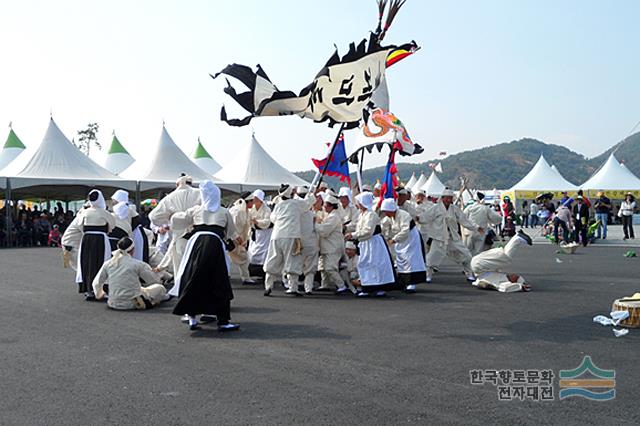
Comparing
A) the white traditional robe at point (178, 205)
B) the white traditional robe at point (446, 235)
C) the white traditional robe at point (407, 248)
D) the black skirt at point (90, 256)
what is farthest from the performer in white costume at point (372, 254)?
the black skirt at point (90, 256)

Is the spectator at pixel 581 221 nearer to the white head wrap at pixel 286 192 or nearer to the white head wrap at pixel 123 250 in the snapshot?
the white head wrap at pixel 286 192

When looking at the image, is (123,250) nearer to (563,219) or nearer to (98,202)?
(98,202)

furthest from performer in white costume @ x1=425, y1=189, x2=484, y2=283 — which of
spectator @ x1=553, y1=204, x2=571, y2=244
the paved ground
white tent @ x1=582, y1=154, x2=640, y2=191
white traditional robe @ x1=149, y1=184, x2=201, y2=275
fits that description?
white tent @ x1=582, y1=154, x2=640, y2=191

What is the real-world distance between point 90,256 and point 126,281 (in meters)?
1.26

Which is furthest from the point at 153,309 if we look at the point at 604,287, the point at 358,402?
the point at 604,287

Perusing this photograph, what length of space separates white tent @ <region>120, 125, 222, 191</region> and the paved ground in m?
16.3

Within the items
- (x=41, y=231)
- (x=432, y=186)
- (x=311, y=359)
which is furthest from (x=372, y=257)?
(x=432, y=186)

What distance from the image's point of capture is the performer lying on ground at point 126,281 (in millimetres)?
7926

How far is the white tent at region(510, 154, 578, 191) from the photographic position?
3136 centimetres

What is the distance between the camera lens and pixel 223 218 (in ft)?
21.6

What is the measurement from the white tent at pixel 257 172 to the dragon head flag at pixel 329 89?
1788cm

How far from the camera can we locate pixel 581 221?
60.0 feet

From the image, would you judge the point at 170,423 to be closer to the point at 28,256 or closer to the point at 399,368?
the point at 399,368

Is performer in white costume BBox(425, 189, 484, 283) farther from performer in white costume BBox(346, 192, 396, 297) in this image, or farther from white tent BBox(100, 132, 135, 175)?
white tent BBox(100, 132, 135, 175)
